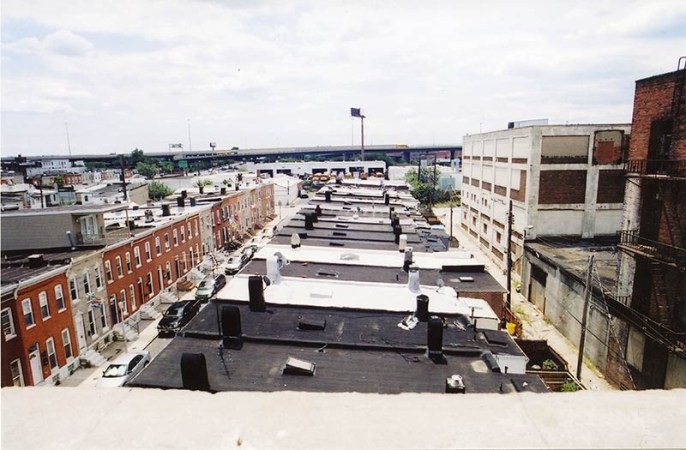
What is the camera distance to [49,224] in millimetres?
23812

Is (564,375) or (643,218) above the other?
(643,218)

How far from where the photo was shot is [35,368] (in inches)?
750

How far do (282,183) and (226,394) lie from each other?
77785 millimetres

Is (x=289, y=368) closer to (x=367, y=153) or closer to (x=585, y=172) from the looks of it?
(x=585, y=172)

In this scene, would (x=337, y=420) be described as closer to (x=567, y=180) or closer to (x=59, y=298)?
(x=59, y=298)

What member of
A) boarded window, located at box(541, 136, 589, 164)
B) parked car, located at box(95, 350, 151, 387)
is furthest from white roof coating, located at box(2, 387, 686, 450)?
boarded window, located at box(541, 136, 589, 164)

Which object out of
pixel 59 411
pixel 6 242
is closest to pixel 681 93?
pixel 59 411

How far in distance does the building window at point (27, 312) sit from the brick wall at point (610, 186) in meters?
35.9

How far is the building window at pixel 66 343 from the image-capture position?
21016 mm

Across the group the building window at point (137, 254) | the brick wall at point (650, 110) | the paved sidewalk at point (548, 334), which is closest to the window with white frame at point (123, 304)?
the building window at point (137, 254)

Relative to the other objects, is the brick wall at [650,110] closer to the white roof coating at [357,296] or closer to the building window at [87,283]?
the white roof coating at [357,296]

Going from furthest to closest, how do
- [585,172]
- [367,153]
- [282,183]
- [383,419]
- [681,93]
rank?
[367,153] → [282,183] → [585,172] → [681,93] → [383,419]

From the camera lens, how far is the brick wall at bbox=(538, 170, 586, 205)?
3095 centimetres

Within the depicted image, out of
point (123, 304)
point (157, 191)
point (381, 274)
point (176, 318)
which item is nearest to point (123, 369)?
point (176, 318)
